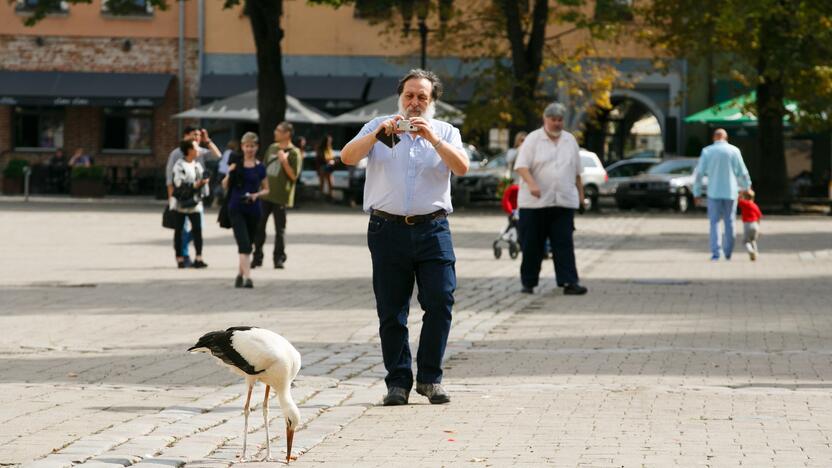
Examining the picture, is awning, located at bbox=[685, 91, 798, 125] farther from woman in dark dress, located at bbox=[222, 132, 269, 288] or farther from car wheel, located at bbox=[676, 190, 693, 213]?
woman in dark dress, located at bbox=[222, 132, 269, 288]

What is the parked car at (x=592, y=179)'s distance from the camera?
140ft

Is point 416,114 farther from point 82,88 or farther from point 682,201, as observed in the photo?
point 82,88

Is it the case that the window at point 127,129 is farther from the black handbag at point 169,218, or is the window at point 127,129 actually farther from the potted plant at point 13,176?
the black handbag at point 169,218

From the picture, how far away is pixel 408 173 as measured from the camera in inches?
348

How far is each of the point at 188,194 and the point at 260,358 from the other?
45.0 ft

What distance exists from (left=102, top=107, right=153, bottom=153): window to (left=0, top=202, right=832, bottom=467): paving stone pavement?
30955 millimetres

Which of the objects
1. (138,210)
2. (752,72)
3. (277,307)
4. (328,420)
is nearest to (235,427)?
(328,420)

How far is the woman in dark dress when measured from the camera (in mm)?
17434

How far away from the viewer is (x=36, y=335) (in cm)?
1220

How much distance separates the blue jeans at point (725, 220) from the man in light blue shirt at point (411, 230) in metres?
14.3

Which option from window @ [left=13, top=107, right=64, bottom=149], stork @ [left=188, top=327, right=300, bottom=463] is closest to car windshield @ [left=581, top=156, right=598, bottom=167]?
window @ [left=13, top=107, right=64, bottom=149]

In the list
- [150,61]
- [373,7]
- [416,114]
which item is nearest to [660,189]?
[373,7]

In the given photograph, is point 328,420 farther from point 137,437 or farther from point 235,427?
point 137,437

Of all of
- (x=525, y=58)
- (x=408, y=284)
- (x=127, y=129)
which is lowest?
(x=408, y=284)
